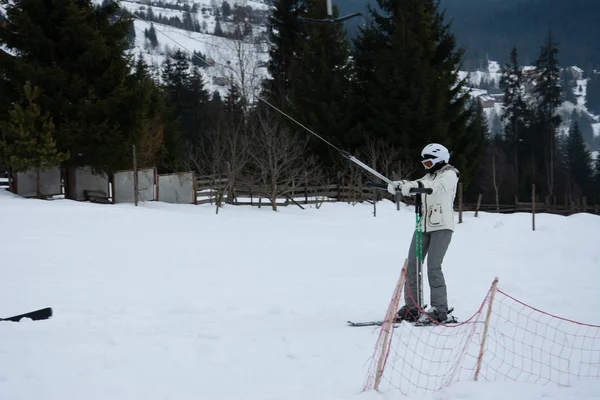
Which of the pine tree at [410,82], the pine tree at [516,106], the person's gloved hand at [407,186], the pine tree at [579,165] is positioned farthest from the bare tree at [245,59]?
the pine tree at [579,165]

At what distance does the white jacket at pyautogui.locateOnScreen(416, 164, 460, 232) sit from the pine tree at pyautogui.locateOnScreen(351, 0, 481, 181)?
22.6m

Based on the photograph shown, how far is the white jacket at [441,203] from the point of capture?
623 centimetres

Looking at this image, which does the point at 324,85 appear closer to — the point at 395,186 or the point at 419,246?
the point at 419,246

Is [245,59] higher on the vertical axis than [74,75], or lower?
higher

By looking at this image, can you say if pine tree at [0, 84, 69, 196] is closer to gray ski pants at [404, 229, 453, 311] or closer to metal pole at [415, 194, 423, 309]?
metal pole at [415, 194, 423, 309]

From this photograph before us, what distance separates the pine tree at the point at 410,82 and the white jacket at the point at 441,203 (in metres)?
22.6

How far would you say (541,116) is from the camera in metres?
52.7

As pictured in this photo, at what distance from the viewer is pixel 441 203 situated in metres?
6.29

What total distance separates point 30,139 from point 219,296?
535 inches

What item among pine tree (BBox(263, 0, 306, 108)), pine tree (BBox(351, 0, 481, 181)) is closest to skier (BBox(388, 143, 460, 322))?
pine tree (BBox(351, 0, 481, 181))

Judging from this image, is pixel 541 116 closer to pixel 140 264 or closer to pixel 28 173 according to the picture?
pixel 28 173

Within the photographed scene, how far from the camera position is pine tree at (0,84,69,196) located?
18.5 m

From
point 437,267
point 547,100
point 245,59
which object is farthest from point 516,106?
point 437,267

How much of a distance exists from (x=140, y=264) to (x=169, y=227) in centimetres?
514
